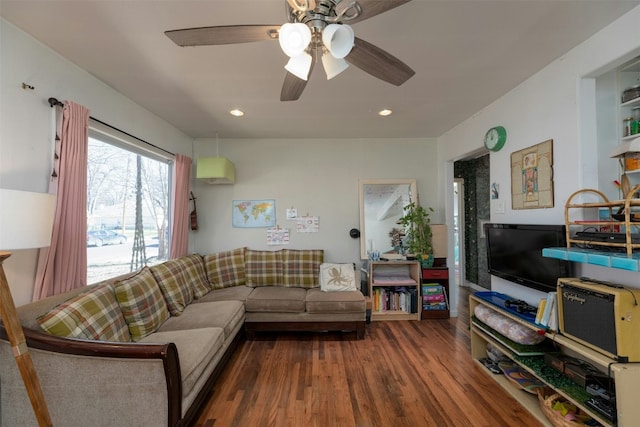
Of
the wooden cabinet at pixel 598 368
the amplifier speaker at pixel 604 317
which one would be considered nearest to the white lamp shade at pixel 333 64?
the amplifier speaker at pixel 604 317

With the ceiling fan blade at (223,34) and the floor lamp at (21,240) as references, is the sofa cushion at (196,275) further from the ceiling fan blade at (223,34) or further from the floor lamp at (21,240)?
the ceiling fan blade at (223,34)

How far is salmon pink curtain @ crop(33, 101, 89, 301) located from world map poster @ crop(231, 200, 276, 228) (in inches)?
76.6

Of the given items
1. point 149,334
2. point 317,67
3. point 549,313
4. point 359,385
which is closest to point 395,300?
point 359,385

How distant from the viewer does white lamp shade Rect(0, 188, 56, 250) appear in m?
1.10

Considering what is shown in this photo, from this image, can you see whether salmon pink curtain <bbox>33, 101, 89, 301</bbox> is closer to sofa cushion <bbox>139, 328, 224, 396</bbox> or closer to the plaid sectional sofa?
the plaid sectional sofa

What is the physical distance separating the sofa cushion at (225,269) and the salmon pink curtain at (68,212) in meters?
1.45

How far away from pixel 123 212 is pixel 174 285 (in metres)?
0.85

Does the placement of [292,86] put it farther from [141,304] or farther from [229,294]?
[229,294]

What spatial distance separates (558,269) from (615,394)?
2.46 feet

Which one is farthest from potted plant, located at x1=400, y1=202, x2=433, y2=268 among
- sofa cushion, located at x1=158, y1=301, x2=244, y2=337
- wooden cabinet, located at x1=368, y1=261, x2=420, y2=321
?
sofa cushion, located at x1=158, y1=301, x2=244, y2=337

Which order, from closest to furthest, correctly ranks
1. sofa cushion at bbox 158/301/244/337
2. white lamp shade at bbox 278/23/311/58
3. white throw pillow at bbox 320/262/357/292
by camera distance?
white lamp shade at bbox 278/23/311/58
sofa cushion at bbox 158/301/244/337
white throw pillow at bbox 320/262/357/292

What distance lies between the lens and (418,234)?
348 centimetres

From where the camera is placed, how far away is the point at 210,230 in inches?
150

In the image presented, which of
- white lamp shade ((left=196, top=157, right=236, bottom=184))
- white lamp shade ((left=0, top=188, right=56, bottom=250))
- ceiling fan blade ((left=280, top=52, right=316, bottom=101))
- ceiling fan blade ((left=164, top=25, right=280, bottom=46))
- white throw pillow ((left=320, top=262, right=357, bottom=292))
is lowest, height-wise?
white throw pillow ((left=320, top=262, right=357, bottom=292))
